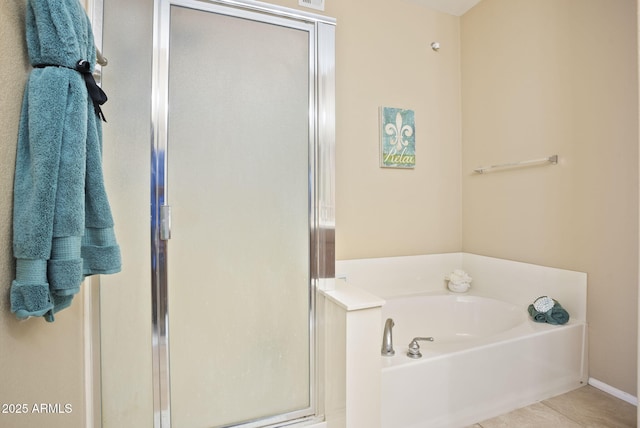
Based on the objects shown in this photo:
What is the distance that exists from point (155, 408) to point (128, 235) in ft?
2.43

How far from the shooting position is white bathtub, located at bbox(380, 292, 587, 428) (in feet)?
4.76

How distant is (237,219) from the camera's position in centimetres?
146

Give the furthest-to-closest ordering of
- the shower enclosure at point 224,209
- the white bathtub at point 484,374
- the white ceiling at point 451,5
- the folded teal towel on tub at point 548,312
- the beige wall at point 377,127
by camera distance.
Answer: the white ceiling at point 451,5
the beige wall at point 377,127
the folded teal towel on tub at point 548,312
the white bathtub at point 484,374
the shower enclosure at point 224,209

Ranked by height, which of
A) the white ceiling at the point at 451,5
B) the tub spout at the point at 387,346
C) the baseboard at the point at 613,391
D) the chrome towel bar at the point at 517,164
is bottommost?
the baseboard at the point at 613,391

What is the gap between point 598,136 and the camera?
181 centimetres

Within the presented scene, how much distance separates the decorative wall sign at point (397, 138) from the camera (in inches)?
93.7

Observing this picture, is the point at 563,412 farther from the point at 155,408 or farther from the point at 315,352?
Answer: the point at 155,408

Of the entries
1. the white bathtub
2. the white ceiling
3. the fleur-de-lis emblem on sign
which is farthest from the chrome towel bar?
the white ceiling

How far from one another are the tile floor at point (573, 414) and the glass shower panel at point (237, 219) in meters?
1.07

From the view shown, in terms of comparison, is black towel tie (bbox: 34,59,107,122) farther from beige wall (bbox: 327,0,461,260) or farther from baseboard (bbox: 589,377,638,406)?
baseboard (bbox: 589,377,638,406)

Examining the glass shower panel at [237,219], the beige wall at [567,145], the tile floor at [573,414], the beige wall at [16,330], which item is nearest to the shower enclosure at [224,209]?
the glass shower panel at [237,219]

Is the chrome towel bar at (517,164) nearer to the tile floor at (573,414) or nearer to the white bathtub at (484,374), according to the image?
the white bathtub at (484,374)

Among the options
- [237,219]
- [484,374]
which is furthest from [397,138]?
[484,374]

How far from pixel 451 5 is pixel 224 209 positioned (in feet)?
8.25
